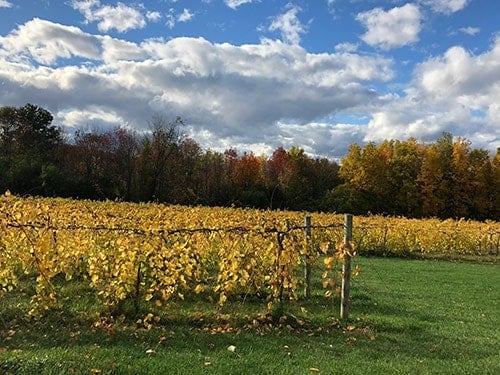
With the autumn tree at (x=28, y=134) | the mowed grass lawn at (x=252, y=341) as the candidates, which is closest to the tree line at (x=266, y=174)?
the autumn tree at (x=28, y=134)

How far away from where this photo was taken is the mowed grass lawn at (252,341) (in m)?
4.60

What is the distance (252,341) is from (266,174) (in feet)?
160

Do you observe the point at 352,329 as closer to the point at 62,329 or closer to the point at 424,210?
the point at 62,329

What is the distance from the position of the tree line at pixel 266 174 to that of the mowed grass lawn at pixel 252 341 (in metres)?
32.3

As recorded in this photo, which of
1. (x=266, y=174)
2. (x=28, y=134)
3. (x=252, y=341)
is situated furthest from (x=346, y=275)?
(x=266, y=174)

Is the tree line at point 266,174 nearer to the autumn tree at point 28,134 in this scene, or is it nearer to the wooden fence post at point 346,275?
the autumn tree at point 28,134

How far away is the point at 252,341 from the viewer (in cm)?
555

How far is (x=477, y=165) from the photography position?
48500 mm

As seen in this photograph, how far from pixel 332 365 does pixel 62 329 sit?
321 cm

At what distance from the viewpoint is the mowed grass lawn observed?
15.1 ft

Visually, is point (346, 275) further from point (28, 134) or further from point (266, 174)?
point (266, 174)

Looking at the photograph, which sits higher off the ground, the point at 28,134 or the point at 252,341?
the point at 28,134

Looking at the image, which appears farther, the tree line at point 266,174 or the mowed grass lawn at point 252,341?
the tree line at point 266,174

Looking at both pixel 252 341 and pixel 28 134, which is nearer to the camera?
pixel 252 341
